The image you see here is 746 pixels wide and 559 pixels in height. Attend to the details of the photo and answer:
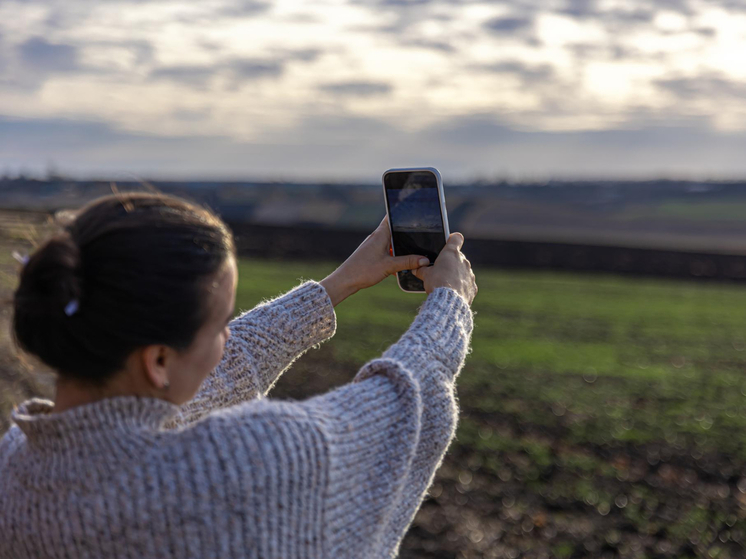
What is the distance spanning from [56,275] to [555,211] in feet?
150

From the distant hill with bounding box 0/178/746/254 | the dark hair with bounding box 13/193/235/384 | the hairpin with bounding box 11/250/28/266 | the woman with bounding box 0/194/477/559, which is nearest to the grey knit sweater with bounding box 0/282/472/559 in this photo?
the woman with bounding box 0/194/477/559

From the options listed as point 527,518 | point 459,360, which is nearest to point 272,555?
point 459,360

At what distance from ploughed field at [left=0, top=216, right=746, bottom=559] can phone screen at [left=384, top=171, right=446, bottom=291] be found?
3.03ft

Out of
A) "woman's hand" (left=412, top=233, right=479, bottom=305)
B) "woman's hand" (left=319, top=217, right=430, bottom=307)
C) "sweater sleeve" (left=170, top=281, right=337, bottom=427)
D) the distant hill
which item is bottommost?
the distant hill

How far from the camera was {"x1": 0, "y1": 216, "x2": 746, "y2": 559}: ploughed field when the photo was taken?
5.04 metres

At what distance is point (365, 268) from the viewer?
6.58 ft

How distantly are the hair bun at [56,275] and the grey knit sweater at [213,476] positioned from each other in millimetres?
196

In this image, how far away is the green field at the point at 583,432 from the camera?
16.6 feet

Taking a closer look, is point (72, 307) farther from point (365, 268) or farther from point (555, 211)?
point (555, 211)

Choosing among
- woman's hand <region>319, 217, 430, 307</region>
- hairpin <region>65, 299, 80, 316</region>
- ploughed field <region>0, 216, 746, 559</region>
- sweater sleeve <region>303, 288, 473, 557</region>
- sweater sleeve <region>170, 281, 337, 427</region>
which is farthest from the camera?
ploughed field <region>0, 216, 746, 559</region>

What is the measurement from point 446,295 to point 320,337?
0.49m

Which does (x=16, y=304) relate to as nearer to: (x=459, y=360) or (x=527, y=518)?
(x=459, y=360)

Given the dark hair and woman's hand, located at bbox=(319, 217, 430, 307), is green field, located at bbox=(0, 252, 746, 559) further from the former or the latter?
the dark hair

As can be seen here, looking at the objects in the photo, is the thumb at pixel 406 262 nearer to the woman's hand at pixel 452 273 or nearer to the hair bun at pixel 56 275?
the woman's hand at pixel 452 273
